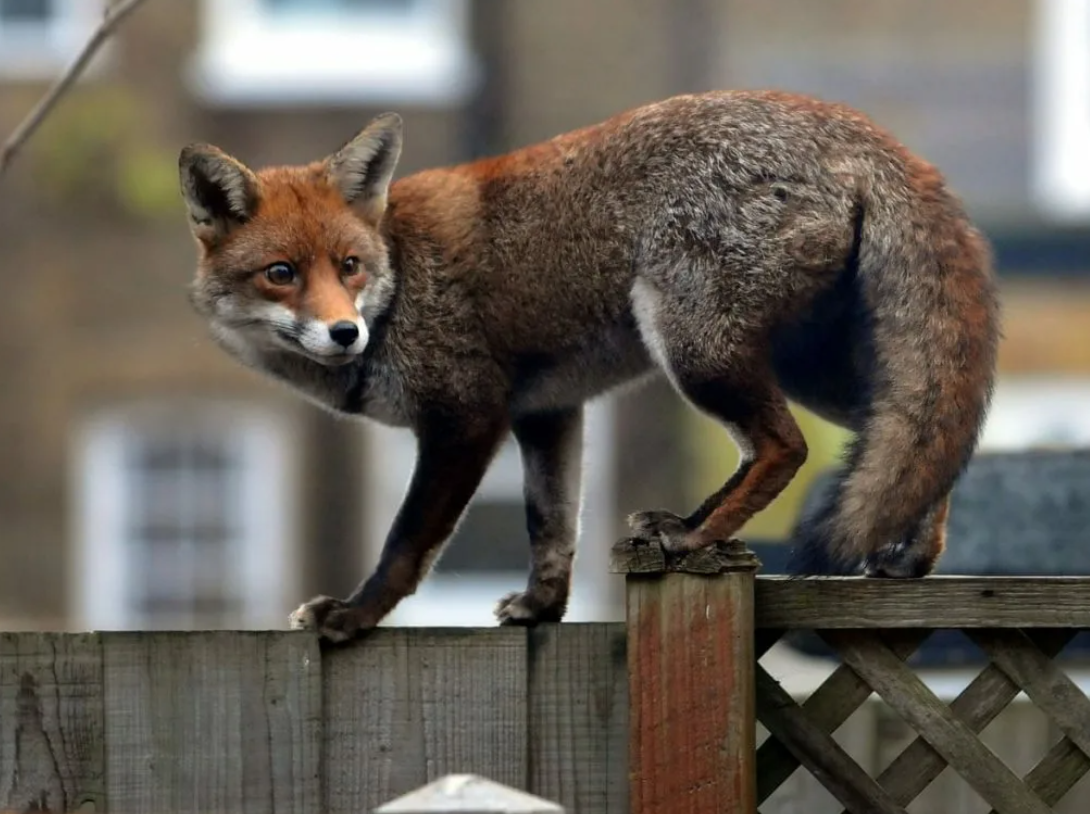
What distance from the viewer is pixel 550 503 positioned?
15.8 ft

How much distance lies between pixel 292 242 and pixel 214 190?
271mm

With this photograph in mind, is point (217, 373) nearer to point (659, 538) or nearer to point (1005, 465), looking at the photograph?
point (1005, 465)

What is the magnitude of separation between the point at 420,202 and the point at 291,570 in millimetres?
10848

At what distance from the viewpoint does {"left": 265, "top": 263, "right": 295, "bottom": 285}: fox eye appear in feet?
15.3

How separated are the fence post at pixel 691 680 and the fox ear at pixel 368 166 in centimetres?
167

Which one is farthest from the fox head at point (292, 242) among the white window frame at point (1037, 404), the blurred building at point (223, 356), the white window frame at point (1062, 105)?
the white window frame at point (1062, 105)

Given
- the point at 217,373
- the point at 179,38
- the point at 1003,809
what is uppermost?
the point at 179,38

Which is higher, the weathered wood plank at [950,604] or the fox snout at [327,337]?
the fox snout at [327,337]

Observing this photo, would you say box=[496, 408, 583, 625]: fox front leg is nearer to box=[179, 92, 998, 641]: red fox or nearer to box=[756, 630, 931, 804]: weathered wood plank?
box=[179, 92, 998, 641]: red fox

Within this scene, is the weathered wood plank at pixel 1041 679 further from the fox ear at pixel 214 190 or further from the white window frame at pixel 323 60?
the white window frame at pixel 323 60

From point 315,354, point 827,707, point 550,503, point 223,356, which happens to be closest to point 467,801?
point 827,707

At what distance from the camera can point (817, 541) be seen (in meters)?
3.82

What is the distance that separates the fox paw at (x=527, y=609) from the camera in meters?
4.50

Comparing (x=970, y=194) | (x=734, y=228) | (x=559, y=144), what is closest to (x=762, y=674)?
(x=734, y=228)
